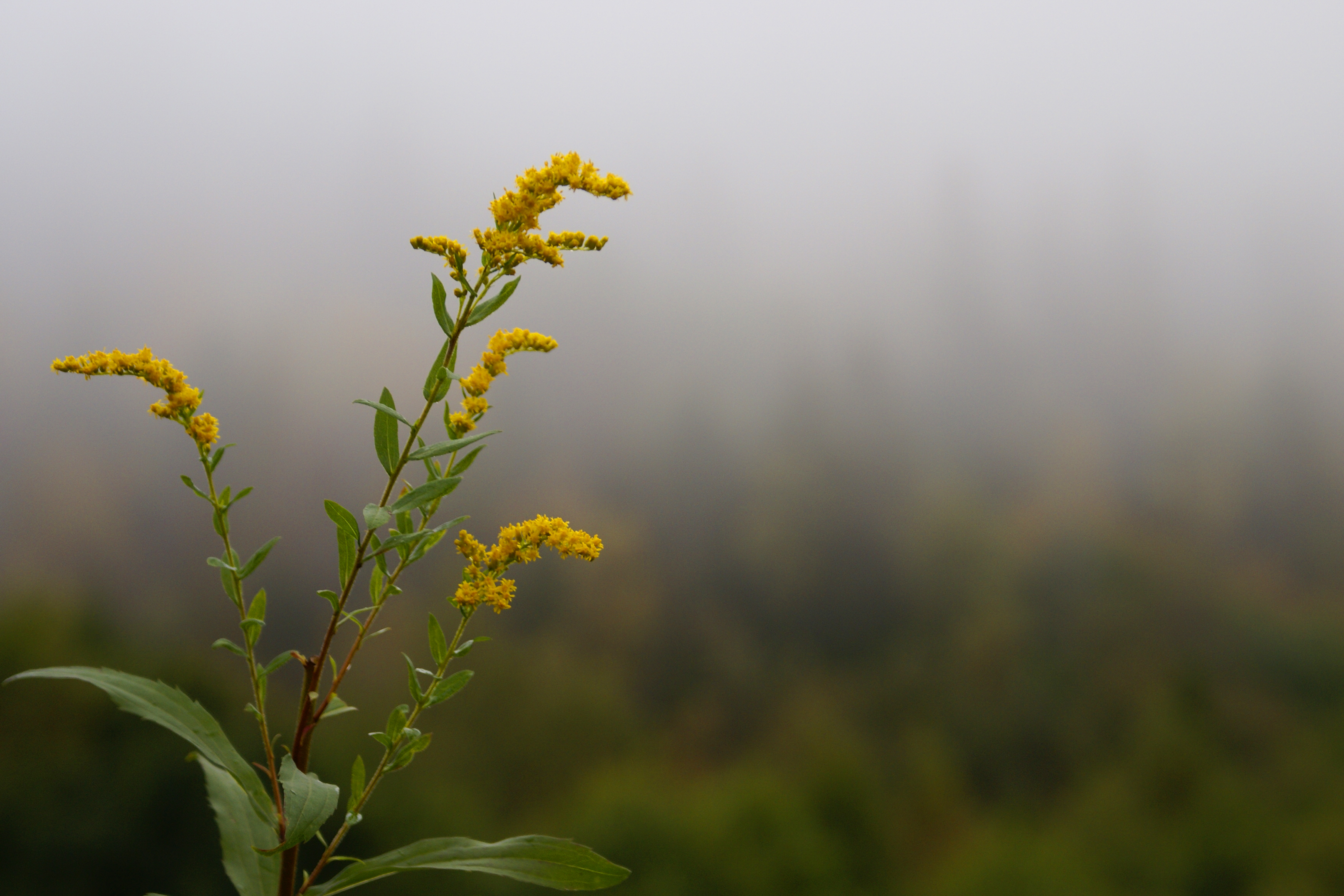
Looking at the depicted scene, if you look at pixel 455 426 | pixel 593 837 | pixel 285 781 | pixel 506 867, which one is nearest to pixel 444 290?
pixel 455 426

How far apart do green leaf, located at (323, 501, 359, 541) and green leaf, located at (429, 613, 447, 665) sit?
0.13 m

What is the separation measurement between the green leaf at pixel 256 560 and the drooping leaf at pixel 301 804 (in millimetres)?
181

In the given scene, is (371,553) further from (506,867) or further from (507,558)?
(506,867)

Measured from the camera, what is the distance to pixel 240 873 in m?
0.88

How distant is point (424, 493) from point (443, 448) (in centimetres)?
5

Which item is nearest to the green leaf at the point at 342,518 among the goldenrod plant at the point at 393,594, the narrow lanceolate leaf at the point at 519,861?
the goldenrod plant at the point at 393,594

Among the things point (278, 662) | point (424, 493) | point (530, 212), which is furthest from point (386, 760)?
point (530, 212)

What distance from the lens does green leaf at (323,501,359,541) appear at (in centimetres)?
81

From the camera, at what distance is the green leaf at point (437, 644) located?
88cm

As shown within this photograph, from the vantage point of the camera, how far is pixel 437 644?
35.3 inches

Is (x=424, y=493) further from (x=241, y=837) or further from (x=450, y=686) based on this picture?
(x=241, y=837)

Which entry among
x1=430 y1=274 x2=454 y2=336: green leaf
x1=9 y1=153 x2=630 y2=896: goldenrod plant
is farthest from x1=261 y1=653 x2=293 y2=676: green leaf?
x1=430 y1=274 x2=454 y2=336: green leaf

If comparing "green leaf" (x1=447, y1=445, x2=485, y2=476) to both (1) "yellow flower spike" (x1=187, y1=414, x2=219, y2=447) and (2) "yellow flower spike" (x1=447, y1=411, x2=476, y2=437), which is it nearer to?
(2) "yellow flower spike" (x1=447, y1=411, x2=476, y2=437)

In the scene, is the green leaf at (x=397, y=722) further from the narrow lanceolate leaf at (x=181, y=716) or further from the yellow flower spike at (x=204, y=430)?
the yellow flower spike at (x=204, y=430)
